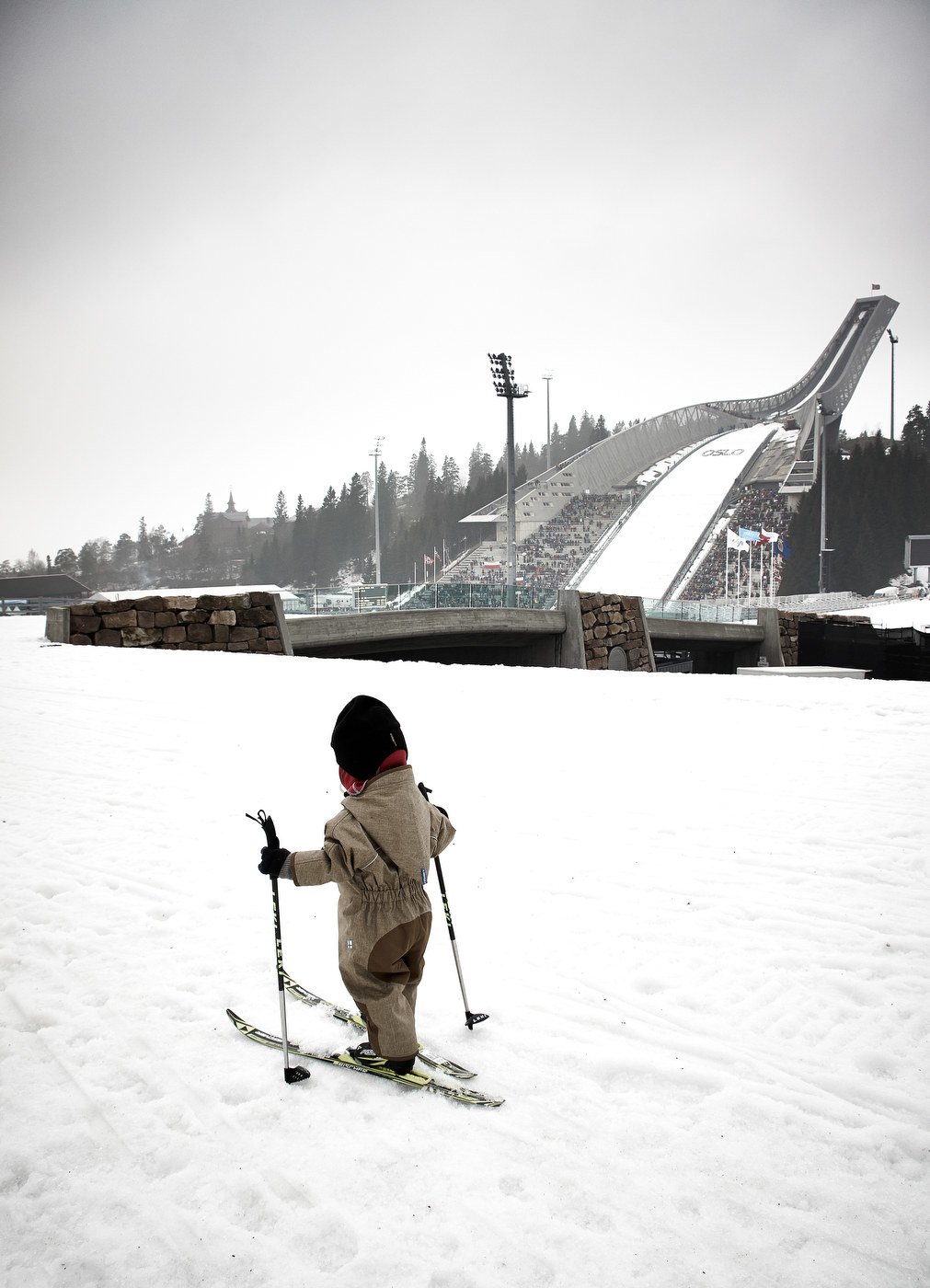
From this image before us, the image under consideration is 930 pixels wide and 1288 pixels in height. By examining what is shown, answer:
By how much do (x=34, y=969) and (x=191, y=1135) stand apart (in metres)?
1.50

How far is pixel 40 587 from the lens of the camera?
40219mm

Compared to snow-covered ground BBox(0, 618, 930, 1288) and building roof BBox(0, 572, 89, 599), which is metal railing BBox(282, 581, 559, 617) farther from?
building roof BBox(0, 572, 89, 599)

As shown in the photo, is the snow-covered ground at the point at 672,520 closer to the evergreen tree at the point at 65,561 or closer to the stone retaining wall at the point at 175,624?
the stone retaining wall at the point at 175,624

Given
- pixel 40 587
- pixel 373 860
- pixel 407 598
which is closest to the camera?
pixel 373 860

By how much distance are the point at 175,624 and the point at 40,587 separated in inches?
1191

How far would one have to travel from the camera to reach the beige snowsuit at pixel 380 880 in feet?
9.32

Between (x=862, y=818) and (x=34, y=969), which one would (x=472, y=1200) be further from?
(x=862, y=818)

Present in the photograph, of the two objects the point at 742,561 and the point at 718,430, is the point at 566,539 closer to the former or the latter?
the point at 742,561

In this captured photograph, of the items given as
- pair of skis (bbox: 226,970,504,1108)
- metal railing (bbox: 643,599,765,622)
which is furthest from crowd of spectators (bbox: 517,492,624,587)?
pair of skis (bbox: 226,970,504,1108)

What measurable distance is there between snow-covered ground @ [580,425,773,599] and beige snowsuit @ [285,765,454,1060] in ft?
165

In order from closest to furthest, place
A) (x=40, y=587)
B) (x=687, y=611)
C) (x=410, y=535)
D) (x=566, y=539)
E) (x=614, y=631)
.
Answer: (x=614, y=631) < (x=687, y=611) < (x=40, y=587) < (x=566, y=539) < (x=410, y=535)

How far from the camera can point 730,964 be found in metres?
3.84

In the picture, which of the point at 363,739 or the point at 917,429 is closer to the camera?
the point at 363,739

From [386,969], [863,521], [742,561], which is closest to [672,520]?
[742,561]
